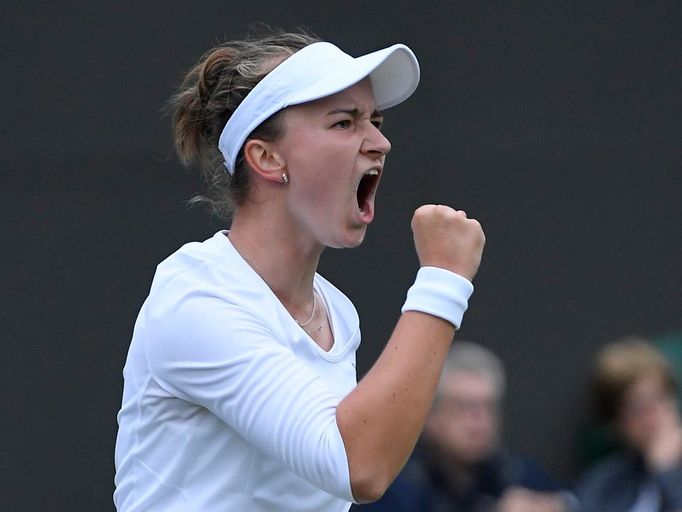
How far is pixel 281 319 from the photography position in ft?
5.53

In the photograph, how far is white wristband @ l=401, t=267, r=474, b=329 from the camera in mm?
1571

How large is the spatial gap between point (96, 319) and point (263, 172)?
5.03 feet

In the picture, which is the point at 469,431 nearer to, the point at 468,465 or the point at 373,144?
the point at 468,465

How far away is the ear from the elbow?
1.60 feet

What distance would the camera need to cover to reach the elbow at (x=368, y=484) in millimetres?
1488

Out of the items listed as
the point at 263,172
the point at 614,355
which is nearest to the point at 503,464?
the point at 614,355

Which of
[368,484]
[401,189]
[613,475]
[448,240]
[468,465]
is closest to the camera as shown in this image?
[368,484]

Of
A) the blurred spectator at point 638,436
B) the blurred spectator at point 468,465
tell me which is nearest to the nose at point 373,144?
the blurred spectator at point 468,465

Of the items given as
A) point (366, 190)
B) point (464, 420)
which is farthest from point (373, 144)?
point (464, 420)

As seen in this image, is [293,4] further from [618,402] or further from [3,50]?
[618,402]

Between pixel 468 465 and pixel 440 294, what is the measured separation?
4.68 feet

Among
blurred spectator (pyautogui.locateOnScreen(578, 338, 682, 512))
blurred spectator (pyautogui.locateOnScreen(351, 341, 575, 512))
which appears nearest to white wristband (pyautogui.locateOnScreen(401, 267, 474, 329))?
blurred spectator (pyautogui.locateOnScreen(351, 341, 575, 512))

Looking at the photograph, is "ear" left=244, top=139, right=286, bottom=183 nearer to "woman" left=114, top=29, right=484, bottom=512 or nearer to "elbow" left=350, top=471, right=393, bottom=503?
"woman" left=114, top=29, right=484, bottom=512

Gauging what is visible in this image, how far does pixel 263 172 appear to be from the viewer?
179cm
